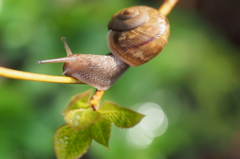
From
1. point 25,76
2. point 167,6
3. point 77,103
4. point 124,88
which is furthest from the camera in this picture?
point 124,88

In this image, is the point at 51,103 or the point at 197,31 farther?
the point at 197,31

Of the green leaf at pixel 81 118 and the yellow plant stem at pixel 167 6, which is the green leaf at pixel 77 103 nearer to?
the green leaf at pixel 81 118

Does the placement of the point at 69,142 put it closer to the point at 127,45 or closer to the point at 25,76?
the point at 25,76

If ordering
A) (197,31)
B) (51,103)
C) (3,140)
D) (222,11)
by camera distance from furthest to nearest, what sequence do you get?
(222,11) → (197,31) → (51,103) → (3,140)

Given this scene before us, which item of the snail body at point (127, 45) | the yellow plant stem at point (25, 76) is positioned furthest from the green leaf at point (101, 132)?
the snail body at point (127, 45)

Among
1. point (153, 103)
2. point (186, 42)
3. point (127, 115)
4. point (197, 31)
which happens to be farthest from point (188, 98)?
point (127, 115)

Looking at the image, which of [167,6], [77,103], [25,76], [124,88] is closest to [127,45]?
[167,6]

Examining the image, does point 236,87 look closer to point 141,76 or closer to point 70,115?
point 141,76
